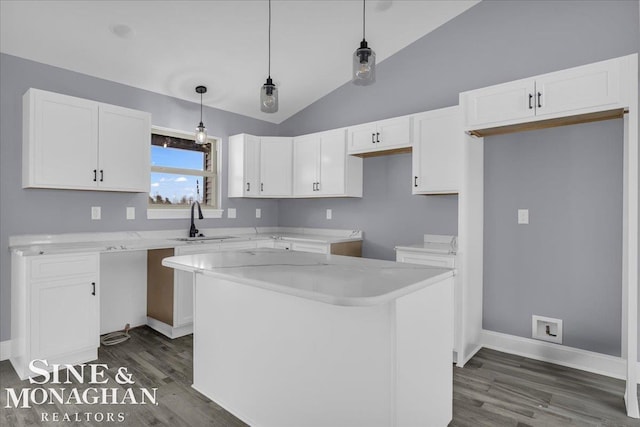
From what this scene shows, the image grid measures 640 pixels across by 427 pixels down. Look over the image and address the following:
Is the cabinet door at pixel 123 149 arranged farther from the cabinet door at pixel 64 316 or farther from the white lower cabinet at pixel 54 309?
the cabinet door at pixel 64 316

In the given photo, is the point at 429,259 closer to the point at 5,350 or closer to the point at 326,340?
the point at 326,340

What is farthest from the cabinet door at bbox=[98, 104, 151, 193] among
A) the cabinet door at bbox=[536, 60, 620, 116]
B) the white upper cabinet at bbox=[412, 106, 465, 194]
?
the cabinet door at bbox=[536, 60, 620, 116]

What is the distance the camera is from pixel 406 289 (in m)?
1.38

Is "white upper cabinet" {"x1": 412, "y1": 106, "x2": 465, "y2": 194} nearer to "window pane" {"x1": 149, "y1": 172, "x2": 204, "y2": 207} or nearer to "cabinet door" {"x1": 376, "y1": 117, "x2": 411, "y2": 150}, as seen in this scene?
"cabinet door" {"x1": 376, "y1": 117, "x2": 411, "y2": 150}

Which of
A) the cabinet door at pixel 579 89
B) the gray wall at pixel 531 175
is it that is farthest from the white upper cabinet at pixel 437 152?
the cabinet door at pixel 579 89

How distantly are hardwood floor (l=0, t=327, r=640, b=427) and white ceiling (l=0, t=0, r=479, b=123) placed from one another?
8.24ft

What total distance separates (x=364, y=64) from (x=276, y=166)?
2.64 metres

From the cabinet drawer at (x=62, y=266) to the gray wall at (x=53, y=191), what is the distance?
1.85 ft

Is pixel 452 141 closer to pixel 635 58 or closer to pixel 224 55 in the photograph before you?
pixel 635 58

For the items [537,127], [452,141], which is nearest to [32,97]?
[452,141]

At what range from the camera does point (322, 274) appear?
5.49 ft

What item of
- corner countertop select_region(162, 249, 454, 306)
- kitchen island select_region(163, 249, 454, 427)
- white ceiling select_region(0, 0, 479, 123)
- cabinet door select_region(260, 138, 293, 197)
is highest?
white ceiling select_region(0, 0, 479, 123)

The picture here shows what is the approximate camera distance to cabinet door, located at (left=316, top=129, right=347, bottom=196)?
12.9 feet

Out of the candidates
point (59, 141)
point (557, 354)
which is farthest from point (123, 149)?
point (557, 354)
